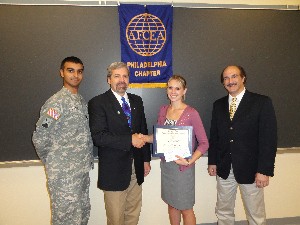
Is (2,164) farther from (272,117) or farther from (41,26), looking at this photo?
(272,117)

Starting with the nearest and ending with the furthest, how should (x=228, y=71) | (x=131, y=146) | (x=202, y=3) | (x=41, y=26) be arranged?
(x=131, y=146), (x=228, y=71), (x=41, y=26), (x=202, y=3)

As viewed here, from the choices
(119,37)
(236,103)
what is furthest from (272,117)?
(119,37)

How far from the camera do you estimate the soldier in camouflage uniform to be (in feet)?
7.41

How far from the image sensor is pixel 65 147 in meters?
2.30

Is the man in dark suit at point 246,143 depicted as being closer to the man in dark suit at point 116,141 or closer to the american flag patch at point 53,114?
the man in dark suit at point 116,141

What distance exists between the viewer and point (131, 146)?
7.57 feet

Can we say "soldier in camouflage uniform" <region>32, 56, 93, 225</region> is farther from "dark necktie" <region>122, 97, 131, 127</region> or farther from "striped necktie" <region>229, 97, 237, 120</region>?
"striped necktie" <region>229, 97, 237, 120</region>

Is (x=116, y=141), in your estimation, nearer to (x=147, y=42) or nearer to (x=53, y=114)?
(x=53, y=114)

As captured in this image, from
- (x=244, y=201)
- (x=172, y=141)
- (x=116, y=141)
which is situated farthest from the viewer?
(x=244, y=201)

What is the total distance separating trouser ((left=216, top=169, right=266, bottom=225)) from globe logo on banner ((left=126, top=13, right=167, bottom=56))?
1807 millimetres

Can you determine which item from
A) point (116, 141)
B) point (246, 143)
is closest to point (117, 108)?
point (116, 141)

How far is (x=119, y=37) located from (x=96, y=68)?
491mm

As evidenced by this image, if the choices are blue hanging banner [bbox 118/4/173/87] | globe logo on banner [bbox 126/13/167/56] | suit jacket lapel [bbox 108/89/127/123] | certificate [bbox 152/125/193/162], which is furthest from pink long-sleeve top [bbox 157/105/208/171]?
globe logo on banner [bbox 126/13/167/56]

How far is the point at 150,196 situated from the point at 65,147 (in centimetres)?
145
